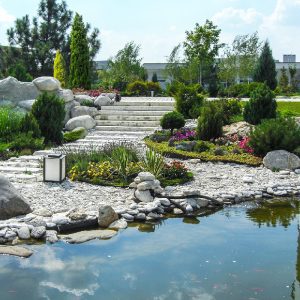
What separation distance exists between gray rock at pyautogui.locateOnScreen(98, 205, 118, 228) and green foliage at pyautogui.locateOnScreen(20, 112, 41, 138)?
6.81m

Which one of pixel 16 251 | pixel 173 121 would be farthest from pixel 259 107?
pixel 16 251

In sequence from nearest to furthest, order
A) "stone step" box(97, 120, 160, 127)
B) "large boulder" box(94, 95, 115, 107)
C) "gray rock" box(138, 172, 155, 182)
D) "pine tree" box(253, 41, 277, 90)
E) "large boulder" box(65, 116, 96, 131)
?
"gray rock" box(138, 172, 155, 182)
"large boulder" box(65, 116, 96, 131)
"stone step" box(97, 120, 160, 127)
"large boulder" box(94, 95, 115, 107)
"pine tree" box(253, 41, 277, 90)

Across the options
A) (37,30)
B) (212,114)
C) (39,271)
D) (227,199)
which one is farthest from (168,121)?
(37,30)

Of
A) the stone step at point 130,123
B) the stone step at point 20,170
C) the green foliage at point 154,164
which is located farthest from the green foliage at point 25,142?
the stone step at point 130,123

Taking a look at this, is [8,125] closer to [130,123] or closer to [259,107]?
[130,123]

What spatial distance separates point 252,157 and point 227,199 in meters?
3.51

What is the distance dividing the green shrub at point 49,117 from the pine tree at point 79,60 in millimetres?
11055

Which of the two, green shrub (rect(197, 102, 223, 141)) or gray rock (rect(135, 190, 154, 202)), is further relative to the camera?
green shrub (rect(197, 102, 223, 141))

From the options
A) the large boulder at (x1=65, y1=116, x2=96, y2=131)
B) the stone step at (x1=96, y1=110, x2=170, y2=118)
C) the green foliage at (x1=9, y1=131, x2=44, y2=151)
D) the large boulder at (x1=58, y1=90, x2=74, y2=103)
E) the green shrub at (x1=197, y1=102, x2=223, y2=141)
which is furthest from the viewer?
the stone step at (x1=96, y1=110, x2=170, y2=118)

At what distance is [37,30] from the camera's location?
1324 inches

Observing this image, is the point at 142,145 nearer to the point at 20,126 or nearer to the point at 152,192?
the point at 20,126

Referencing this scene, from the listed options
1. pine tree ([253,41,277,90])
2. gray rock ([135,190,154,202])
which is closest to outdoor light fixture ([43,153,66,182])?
gray rock ([135,190,154,202])

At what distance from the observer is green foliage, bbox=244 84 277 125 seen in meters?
15.8

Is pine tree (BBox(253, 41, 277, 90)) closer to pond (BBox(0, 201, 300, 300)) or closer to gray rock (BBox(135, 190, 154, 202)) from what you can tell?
gray rock (BBox(135, 190, 154, 202))
